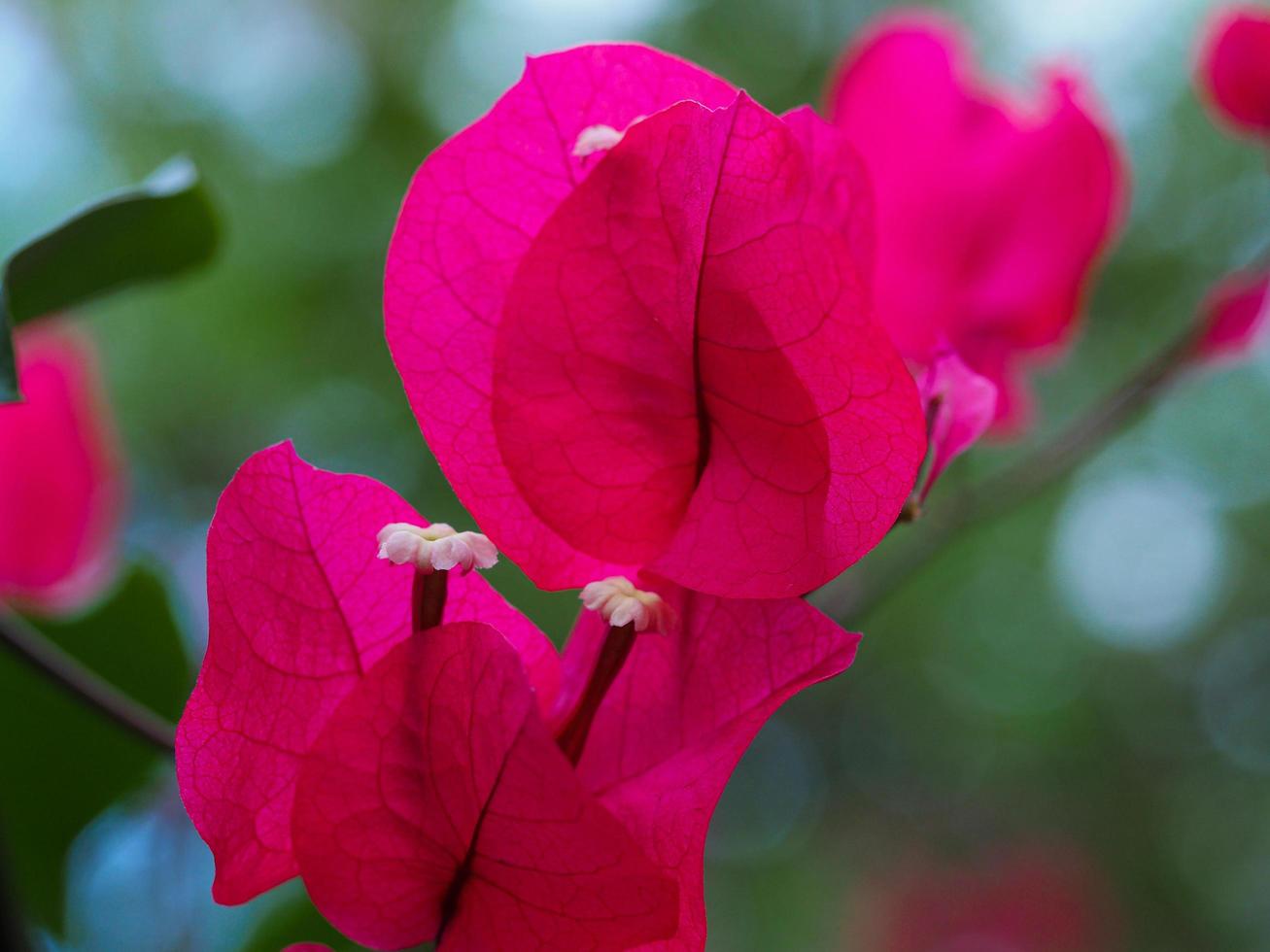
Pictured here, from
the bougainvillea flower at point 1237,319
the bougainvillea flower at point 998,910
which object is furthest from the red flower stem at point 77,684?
the bougainvillea flower at point 998,910

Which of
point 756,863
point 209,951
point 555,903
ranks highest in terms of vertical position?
point 555,903

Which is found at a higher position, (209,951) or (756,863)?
(209,951)

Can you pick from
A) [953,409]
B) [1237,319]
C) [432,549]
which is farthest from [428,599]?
[1237,319]

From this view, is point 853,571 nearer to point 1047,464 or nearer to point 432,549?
point 1047,464

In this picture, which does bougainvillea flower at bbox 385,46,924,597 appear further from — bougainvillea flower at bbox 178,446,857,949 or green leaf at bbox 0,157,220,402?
green leaf at bbox 0,157,220,402

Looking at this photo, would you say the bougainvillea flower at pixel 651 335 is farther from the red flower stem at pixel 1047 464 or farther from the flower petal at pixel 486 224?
the red flower stem at pixel 1047 464

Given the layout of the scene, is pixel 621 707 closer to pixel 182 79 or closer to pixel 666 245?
pixel 666 245

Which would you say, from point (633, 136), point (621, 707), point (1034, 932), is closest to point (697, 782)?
point (621, 707)
